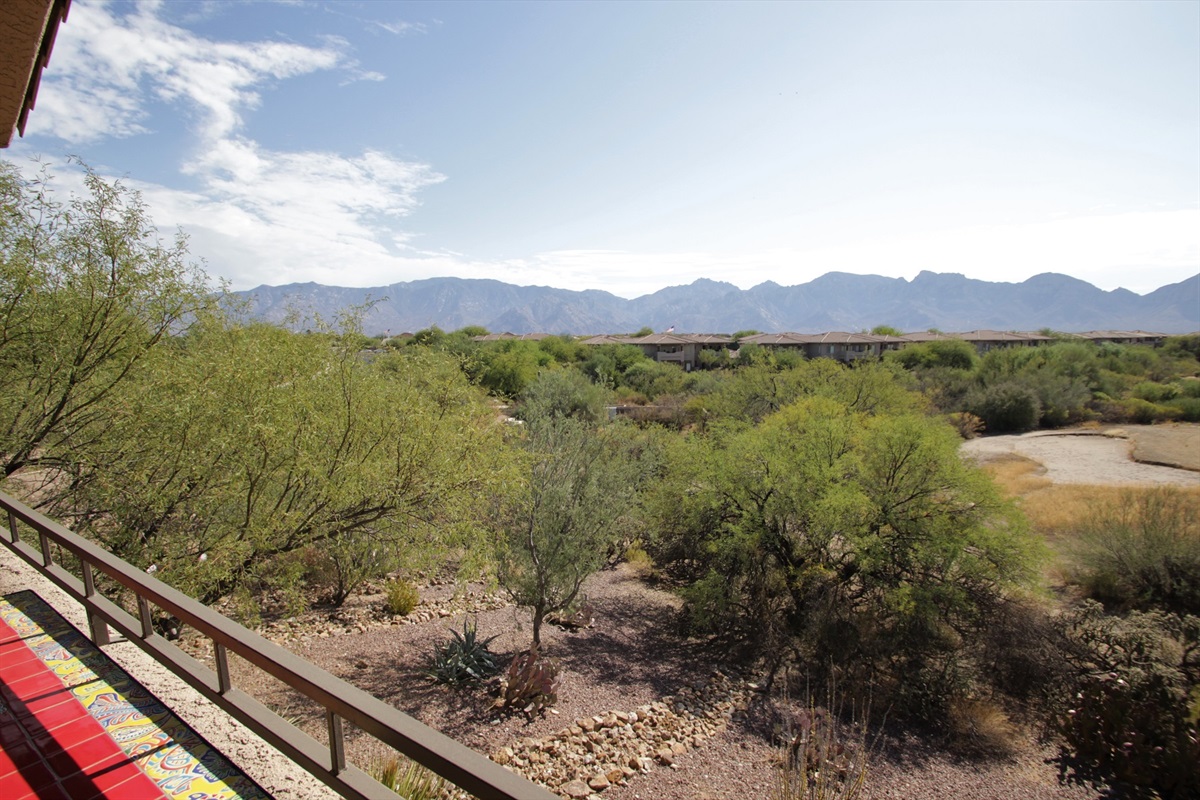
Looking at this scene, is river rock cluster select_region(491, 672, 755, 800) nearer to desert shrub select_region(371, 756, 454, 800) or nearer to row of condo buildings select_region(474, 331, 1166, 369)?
desert shrub select_region(371, 756, 454, 800)

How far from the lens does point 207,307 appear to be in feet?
26.7

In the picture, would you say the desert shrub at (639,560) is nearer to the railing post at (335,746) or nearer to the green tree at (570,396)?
the green tree at (570,396)

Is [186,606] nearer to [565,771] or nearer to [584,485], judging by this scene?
[565,771]

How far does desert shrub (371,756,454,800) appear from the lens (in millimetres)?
5242

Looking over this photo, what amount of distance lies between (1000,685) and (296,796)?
12.3m

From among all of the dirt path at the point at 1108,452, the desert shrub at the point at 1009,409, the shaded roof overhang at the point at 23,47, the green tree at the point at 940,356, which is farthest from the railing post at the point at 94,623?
the green tree at the point at 940,356

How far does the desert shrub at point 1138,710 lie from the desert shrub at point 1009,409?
3285cm

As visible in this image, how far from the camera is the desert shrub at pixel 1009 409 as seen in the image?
38.6m

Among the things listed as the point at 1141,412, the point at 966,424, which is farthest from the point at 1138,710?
the point at 1141,412

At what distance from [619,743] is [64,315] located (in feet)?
30.3

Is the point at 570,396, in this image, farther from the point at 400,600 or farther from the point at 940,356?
the point at 940,356

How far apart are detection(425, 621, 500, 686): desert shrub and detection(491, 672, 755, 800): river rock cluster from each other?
177cm

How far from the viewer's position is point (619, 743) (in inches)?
341

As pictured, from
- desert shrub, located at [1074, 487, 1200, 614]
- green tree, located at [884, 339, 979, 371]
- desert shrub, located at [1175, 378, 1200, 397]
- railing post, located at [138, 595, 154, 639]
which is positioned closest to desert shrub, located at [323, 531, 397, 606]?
railing post, located at [138, 595, 154, 639]
